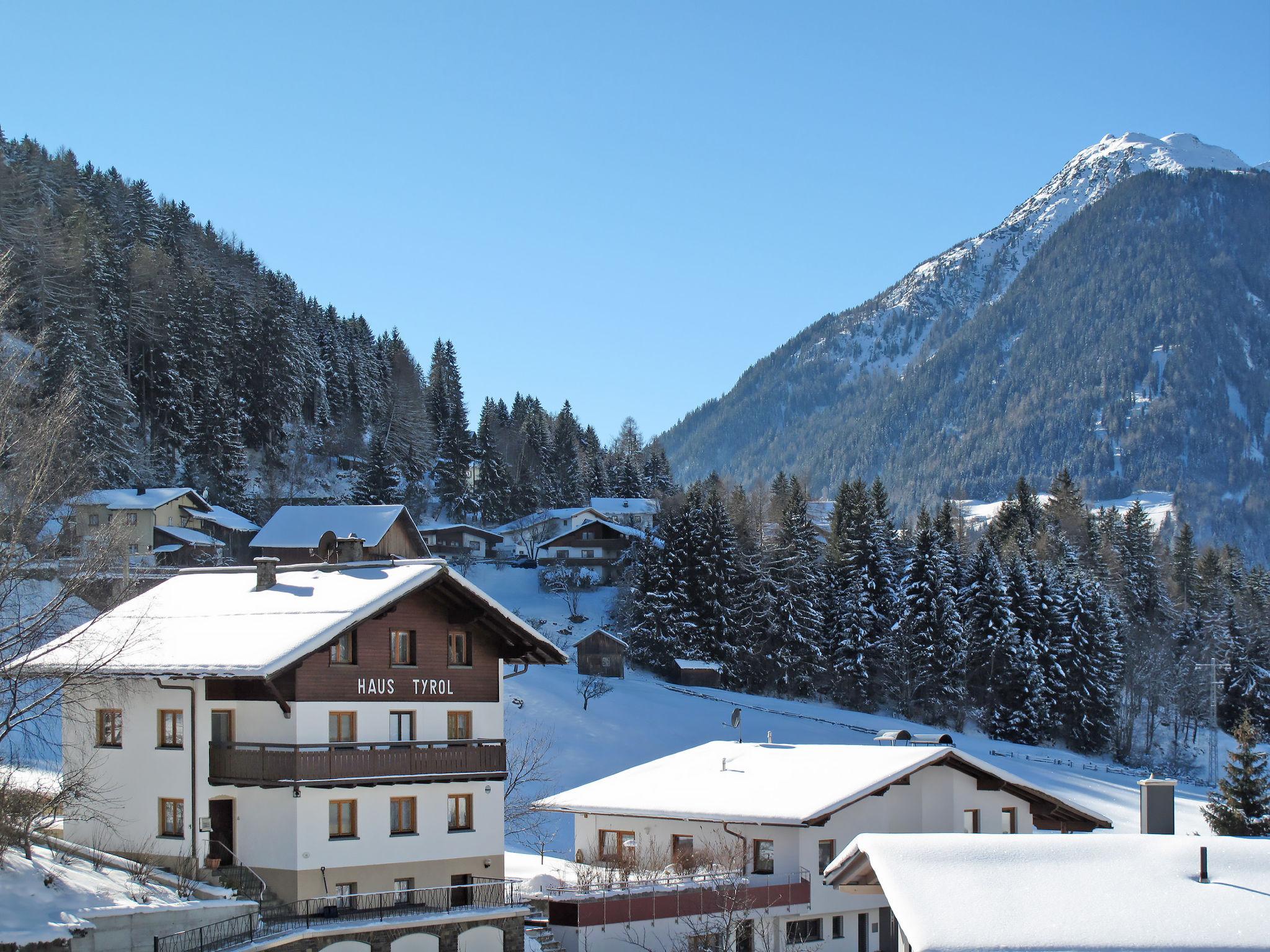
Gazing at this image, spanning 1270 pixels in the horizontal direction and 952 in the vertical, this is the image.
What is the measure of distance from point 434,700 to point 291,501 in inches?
3508

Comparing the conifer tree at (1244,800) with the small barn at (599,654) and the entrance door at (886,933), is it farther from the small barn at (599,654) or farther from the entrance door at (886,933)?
the small barn at (599,654)

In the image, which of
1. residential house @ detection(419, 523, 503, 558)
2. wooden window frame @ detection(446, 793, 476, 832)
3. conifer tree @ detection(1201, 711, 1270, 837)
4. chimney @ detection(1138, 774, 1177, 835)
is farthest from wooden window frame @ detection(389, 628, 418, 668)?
residential house @ detection(419, 523, 503, 558)

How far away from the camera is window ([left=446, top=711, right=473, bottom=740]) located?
105ft

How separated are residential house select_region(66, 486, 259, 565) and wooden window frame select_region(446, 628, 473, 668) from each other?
179ft

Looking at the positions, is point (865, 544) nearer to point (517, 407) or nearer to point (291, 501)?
point (291, 501)

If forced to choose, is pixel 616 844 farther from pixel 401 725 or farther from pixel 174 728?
pixel 174 728

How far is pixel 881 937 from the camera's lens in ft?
119

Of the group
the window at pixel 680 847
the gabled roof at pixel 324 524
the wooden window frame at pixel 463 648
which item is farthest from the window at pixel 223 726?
the gabled roof at pixel 324 524

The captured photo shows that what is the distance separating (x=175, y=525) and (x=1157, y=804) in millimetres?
79502

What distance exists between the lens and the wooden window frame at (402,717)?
3069 cm

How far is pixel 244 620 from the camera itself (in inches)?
1183

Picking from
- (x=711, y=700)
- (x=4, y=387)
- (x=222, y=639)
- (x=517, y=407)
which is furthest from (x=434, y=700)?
(x=517, y=407)

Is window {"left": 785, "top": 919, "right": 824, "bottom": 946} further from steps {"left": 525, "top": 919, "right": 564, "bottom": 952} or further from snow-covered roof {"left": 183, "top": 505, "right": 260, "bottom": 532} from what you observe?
snow-covered roof {"left": 183, "top": 505, "right": 260, "bottom": 532}

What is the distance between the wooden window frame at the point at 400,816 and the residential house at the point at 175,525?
185 ft
